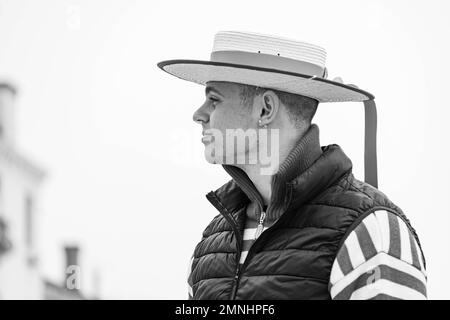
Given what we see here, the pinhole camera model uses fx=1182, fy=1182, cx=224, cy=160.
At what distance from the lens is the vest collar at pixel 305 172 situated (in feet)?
10.9

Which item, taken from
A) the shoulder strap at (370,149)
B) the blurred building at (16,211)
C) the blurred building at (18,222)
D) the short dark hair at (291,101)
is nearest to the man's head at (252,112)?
the short dark hair at (291,101)

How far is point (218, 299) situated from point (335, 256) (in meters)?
0.39

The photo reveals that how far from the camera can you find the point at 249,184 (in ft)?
11.5

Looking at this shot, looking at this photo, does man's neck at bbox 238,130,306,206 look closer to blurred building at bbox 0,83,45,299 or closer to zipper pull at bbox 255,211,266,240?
zipper pull at bbox 255,211,266,240

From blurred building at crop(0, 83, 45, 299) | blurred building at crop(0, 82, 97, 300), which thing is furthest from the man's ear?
blurred building at crop(0, 83, 45, 299)

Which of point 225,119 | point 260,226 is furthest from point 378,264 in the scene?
point 225,119

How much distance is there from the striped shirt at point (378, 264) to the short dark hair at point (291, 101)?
42 cm

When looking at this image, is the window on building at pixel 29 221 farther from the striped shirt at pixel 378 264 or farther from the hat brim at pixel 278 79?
the striped shirt at pixel 378 264

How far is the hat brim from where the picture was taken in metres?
3.39

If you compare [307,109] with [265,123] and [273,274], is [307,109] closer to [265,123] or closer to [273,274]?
[265,123]

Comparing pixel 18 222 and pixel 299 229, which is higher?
pixel 18 222

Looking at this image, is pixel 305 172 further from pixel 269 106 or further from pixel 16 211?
pixel 16 211

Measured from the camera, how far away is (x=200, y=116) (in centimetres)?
347

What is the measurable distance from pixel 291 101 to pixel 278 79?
0.09 m
